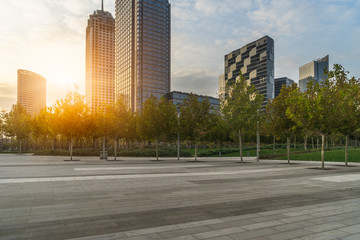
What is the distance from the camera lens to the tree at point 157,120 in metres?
26.1

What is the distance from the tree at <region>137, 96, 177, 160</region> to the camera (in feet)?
85.5

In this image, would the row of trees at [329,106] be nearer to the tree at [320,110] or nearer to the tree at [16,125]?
the tree at [320,110]

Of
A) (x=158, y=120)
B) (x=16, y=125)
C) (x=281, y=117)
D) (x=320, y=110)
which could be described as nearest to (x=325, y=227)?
(x=320, y=110)

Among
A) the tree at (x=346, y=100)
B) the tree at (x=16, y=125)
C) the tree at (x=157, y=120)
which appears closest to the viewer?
the tree at (x=346, y=100)

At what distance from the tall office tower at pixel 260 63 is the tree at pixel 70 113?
126 m

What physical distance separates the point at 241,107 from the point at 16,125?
36.1 m

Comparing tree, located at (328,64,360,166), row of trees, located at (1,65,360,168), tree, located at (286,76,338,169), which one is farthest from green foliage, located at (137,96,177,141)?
tree, located at (328,64,360,166)

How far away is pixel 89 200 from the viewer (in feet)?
23.1

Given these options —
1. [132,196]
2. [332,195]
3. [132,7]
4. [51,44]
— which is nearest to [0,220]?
[132,196]

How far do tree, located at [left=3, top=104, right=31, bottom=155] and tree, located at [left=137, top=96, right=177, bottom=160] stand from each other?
24.2 meters

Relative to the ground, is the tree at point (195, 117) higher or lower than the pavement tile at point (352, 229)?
higher

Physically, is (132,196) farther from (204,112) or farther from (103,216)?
(204,112)

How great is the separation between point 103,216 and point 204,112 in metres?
20.5

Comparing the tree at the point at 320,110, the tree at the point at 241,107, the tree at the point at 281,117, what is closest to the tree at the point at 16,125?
the tree at the point at 241,107
